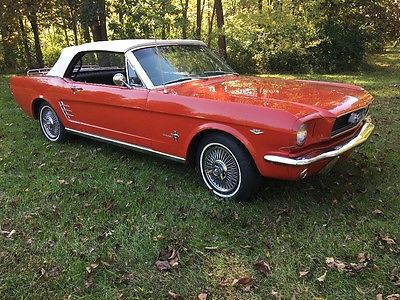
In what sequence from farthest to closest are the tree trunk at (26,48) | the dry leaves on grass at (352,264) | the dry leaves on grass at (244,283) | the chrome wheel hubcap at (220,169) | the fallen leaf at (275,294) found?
1. the tree trunk at (26,48)
2. the chrome wheel hubcap at (220,169)
3. the dry leaves on grass at (352,264)
4. the dry leaves on grass at (244,283)
5. the fallen leaf at (275,294)

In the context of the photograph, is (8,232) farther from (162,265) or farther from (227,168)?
(227,168)

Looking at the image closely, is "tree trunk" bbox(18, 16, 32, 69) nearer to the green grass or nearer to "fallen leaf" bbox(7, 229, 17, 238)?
the green grass

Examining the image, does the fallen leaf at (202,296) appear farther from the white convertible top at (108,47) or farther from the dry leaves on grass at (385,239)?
the white convertible top at (108,47)

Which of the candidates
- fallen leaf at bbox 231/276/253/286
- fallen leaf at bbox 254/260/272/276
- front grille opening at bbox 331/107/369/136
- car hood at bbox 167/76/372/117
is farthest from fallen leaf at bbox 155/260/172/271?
front grille opening at bbox 331/107/369/136

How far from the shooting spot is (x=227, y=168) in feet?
14.0

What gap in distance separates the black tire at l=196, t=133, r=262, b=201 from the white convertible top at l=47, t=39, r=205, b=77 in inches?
63.4

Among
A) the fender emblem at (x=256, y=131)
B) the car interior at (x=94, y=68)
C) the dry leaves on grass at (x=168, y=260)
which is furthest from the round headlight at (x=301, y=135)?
the car interior at (x=94, y=68)

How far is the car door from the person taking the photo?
4914mm

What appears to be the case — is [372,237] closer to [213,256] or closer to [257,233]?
[257,233]

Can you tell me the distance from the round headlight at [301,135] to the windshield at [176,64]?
1.80 meters

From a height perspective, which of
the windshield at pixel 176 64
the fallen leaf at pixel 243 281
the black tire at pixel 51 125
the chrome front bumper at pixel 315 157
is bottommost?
the fallen leaf at pixel 243 281

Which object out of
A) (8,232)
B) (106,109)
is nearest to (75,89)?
(106,109)

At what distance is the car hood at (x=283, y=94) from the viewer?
3853 millimetres

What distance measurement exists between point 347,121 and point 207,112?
1.35 metres
